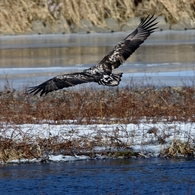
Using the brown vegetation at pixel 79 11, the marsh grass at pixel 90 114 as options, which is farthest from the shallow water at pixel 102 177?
the brown vegetation at pixel 79 11

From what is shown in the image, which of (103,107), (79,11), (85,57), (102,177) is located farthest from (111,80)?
(79,11)

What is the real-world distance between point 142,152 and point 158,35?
15.8 metres

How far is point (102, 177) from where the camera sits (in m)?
7.27

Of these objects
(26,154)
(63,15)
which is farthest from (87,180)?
(63,15)

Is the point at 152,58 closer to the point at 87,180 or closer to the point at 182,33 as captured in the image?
the point at 182,33

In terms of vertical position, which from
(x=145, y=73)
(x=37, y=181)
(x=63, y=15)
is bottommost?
(x=37, y=181)

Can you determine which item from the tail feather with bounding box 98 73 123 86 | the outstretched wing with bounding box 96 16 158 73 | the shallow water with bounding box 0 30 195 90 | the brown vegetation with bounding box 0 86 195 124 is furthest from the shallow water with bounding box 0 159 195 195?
the shallow water with bounding box 0 30 195 90

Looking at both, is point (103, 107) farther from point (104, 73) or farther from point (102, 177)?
point (102, 177)

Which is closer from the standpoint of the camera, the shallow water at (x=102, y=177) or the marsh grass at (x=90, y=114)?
the shallow water at (x=102, y=177)

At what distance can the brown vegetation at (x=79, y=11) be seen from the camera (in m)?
25.7

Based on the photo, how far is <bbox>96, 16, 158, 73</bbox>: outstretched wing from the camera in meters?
9.59

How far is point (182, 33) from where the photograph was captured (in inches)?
931

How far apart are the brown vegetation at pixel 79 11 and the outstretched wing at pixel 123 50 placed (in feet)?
50.5

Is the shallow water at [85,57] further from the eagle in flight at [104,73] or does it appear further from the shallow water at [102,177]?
the shallow water at [102,177]
